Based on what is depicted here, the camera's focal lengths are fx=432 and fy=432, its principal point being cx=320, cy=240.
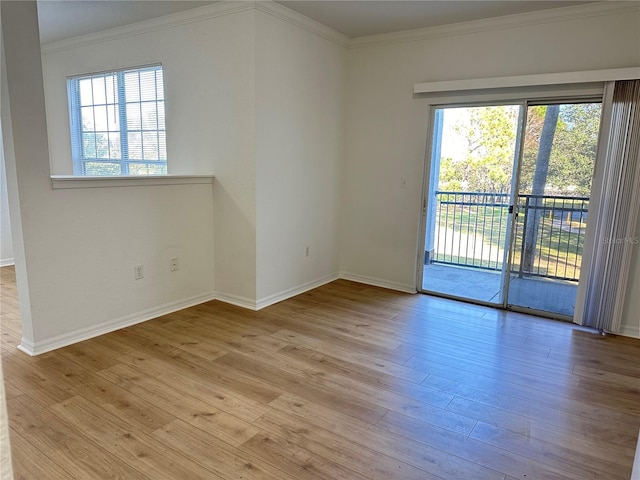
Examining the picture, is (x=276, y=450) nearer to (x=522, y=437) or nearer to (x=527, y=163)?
(x=522, y=437)

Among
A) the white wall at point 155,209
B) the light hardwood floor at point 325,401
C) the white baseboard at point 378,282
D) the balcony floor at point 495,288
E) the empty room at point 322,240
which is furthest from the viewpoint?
the white baseboard at point 378,282

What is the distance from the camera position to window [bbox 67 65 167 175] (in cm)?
437

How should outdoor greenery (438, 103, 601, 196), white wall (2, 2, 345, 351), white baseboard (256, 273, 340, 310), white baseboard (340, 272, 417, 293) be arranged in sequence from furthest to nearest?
white baseboard (340, 272, 417, 293)
white baseboard (256, 273, 340, 310)
outdoor greenery (438, 103, 601, 196)
white wall (2, 2, 345, 351)

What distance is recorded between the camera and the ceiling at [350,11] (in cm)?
349

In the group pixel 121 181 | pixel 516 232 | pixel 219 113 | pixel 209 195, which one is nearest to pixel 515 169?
pixel 516 232

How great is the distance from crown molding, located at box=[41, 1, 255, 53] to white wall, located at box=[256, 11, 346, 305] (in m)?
0.30

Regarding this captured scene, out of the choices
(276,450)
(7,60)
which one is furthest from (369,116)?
(276,450)

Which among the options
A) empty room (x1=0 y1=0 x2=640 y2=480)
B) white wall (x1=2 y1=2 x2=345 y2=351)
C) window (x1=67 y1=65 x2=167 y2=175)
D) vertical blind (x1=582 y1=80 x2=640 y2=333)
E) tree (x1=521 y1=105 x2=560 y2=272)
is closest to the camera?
empty room (x1=0 y1=0 x2=640 y2=480)

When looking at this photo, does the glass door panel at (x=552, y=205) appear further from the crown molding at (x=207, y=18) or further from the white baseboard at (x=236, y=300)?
the white baseboard at (x=236, y=300)

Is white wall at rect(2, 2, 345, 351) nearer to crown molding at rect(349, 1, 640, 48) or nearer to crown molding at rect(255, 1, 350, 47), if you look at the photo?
crown molding at rect(255, 1, 350, 47)

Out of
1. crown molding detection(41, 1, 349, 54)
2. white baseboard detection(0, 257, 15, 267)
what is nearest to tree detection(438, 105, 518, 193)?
crown molding detection(41, 1, 349, 54)

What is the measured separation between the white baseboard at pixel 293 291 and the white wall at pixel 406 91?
0.94 feet

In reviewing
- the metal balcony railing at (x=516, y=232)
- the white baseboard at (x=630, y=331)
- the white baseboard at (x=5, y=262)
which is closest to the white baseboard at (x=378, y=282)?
the metal balcony railing at (x=516, y=232)

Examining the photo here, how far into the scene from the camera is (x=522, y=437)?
7.16 feet
